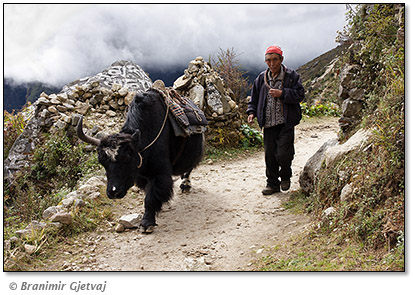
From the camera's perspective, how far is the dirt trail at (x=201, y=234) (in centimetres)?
300

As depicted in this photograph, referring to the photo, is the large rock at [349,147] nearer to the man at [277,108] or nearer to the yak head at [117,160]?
the man at [277,108]

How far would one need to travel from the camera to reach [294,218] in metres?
3.66

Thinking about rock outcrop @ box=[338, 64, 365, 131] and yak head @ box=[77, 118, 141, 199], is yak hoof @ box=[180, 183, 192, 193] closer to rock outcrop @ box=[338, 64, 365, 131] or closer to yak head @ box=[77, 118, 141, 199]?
yak head @ box=[77, 118, 141, 199]

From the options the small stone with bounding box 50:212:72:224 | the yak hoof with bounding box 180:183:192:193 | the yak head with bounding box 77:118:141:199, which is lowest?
the yak hoof with bounding box 180:183:192:193

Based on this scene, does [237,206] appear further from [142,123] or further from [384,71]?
[384,71]

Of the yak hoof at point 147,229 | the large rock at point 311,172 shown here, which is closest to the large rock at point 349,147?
the large rock at point 311,172

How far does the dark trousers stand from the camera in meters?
4.36

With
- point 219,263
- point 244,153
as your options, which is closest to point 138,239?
point 219,263

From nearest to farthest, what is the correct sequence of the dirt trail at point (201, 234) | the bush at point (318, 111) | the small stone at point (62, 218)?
the dirt trail at point (201, 234) < the small stone at point (62, 218) < the bush at point (318, 111)

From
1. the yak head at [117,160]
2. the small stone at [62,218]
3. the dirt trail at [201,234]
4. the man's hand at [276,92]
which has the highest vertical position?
the man's hand at [276,92]

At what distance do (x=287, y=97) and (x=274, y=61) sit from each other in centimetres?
48

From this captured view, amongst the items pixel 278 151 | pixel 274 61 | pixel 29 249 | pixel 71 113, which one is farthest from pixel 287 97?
pixel 71 113

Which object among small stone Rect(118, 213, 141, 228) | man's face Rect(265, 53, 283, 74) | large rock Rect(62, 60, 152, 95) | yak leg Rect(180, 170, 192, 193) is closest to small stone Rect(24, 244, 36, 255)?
small stone Rect(118, 213, 141, 228)

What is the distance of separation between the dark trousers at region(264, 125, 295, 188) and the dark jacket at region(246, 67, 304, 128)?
0.15 metres
